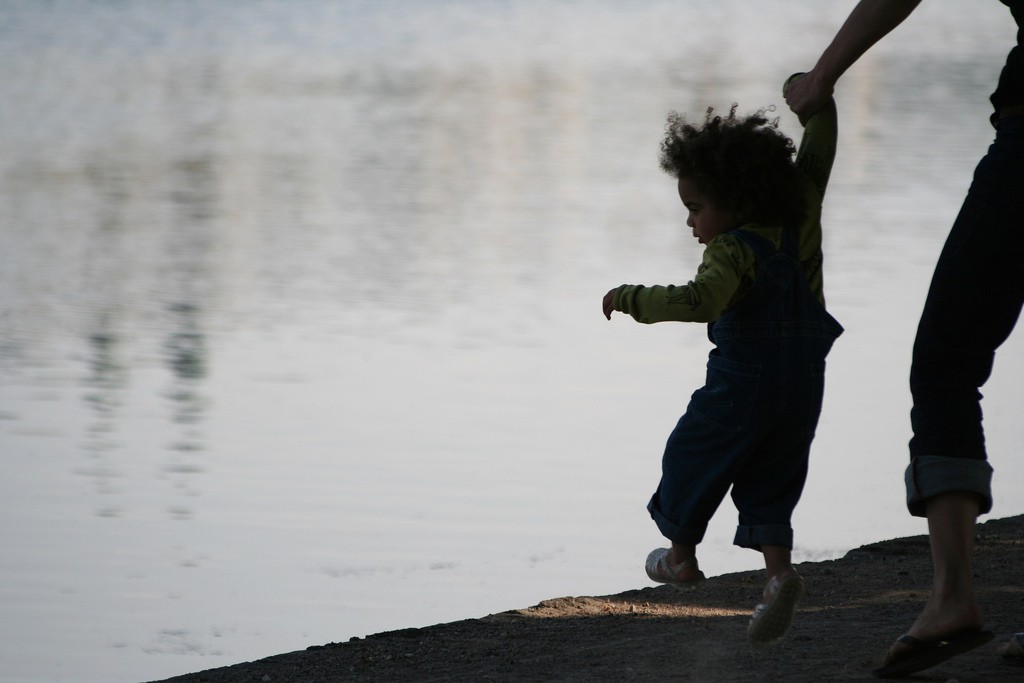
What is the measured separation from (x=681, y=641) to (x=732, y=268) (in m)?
1.41

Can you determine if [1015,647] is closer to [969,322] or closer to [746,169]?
[969,322]

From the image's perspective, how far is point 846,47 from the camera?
3.61m

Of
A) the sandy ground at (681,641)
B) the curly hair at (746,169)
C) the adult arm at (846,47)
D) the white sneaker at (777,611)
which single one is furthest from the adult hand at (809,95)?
the sandy ground at (681,641)

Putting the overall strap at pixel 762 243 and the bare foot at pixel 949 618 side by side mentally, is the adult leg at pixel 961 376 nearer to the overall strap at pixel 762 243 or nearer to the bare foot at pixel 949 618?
the bare foot at pixel 949 618

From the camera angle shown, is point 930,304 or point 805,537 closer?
point 930,304

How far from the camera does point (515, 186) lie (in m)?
15.0

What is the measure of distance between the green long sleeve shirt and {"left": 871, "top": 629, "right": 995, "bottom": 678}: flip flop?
782 mm

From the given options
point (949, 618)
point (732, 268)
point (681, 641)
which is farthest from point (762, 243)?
point (681, 641)

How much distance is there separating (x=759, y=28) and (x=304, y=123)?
2179 cm

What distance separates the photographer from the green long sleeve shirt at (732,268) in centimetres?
336

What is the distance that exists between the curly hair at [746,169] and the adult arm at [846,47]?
15 centimetres

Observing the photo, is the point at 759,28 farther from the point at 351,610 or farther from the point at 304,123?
the point at 351,610

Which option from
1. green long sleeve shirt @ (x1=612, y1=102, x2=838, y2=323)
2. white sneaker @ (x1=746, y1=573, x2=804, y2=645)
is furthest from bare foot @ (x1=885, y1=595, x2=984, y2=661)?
green long sleeve shirt @ (x1=612, y1=102, x2=838, y2=323)

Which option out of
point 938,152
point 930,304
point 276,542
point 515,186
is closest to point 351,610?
point 276,542
